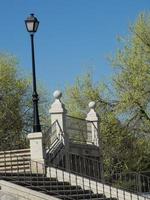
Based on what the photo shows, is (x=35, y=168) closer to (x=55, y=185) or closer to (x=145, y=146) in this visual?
(x=55, y=185)

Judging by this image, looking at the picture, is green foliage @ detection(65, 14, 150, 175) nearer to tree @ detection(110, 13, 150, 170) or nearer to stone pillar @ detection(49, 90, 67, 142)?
tree @ detection(110, 13, 150, 170)

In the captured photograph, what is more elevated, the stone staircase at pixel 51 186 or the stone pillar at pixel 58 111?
the stone pillar at pixel 58 111

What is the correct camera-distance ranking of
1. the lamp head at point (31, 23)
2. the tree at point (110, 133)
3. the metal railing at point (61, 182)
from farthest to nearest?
the tree at point (110, 133)
the lamp head at point (31, 23)
the metal railing at point (61, 182)

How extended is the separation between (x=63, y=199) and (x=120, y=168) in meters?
19.0

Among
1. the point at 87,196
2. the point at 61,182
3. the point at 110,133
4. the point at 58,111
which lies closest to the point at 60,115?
the point at 58,111

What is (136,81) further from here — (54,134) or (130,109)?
(54,134)

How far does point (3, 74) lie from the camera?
4250 centimetres

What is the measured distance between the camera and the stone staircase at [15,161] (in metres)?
19.3

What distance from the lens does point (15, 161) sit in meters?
20.1

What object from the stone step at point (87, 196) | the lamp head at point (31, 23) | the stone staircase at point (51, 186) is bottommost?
the stone step at point (87, 196)

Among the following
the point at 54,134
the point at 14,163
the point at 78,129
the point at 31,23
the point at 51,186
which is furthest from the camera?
the point at 78,129

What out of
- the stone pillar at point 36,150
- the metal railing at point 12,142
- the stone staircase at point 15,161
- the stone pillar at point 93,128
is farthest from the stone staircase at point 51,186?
the metal railing at point 12,142

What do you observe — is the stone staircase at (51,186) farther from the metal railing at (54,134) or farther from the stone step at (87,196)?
the metal railing at (54,134)

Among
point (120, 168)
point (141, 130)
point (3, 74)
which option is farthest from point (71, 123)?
point (3, 74)
